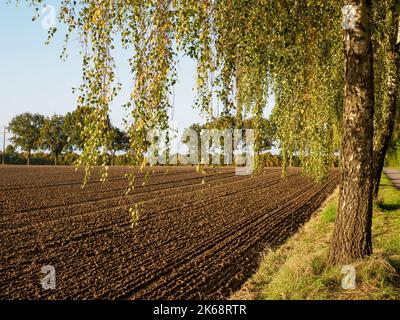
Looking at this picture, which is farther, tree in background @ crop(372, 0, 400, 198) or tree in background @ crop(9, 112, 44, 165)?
tree in background @ crop(9, 112, 44, 165)

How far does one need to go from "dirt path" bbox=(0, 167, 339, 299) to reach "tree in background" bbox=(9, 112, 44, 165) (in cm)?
7954

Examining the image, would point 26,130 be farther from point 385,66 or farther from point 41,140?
point 385,66

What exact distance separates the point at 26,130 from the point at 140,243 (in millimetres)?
92967

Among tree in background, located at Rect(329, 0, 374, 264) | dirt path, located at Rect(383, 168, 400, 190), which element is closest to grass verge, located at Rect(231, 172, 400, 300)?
tree in background, located at Rect(329, 0, 374, 264)

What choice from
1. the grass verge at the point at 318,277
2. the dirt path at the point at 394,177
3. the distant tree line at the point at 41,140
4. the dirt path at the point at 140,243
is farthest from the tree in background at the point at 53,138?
the grass verge at the point at 318,277

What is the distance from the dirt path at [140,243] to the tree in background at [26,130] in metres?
79.5

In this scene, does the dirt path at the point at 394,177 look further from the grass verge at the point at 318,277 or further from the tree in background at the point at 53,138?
the tree in background at the point at 53,138

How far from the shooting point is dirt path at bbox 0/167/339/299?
23.2 feet

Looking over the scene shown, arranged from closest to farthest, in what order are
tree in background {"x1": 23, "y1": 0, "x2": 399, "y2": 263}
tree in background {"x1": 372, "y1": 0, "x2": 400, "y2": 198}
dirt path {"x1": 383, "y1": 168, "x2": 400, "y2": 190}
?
tree in background {"x1": 23, "y1": 0, "x2": 399, "y2": 263} < tree in background {"x1": 372, "y1": 0, "x2": 400, "y2": 198} < dirt path {"x1": 383, "y1": 168, "x2": 400, "y2": 190}

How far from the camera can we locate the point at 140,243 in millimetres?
10117

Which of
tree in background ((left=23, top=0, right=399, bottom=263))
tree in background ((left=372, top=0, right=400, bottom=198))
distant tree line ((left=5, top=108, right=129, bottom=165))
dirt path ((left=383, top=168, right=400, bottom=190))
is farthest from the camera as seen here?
distant tree line ((left=5, top=108, right=129, bottom=165))

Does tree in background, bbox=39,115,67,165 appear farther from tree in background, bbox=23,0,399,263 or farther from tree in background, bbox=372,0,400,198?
tree in background, bbox=23,0,399,263

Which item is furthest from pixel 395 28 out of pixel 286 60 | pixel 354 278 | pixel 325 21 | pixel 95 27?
pixel 95 27

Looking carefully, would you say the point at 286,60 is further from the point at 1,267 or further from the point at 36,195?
the point at 36,195
